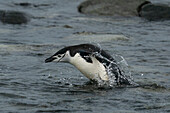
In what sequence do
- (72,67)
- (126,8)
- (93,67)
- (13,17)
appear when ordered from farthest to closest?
(126,8)
(13,17)
(72,67)
(93,67)

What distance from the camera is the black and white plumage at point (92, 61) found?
9469 mm

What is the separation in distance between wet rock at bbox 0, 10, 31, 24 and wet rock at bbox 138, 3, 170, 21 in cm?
362

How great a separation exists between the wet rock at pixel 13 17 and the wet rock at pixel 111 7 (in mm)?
2396

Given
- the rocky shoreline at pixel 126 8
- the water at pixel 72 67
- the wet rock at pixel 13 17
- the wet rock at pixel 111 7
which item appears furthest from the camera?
the wet rock at pixel 111 7

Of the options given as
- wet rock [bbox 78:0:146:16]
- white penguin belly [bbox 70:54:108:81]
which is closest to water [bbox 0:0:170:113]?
white penguin belly [bbox 70:54:108:81]

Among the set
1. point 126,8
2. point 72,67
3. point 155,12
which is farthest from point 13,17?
point 72,67

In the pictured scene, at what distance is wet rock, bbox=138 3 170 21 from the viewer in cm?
1781

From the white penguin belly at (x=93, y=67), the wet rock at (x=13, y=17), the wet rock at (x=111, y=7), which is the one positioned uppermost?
the white penguin belly at (x=93, y=67)

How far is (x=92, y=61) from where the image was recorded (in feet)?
31.3

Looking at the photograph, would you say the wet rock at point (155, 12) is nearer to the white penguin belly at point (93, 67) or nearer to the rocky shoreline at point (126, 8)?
the rocky shoreline at point (126, 8)

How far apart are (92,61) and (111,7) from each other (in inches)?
373

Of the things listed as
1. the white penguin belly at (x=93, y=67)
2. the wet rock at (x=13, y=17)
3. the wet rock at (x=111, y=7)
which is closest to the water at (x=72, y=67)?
the white penguin belly at (x=93, y=67)

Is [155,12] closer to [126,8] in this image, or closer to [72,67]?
[126,8]

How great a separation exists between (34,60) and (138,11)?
7.37 metres
